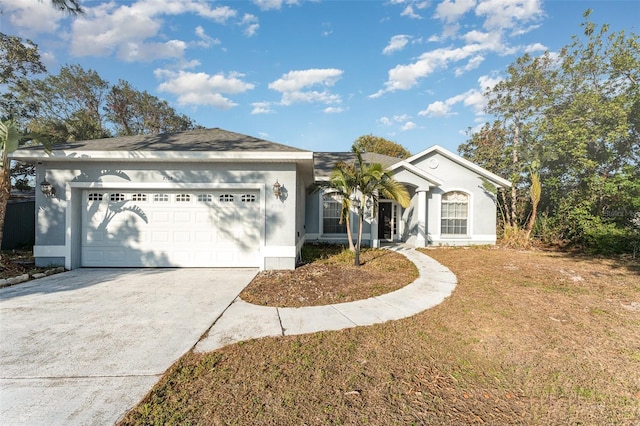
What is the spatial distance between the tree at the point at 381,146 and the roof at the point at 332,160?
51.6ft

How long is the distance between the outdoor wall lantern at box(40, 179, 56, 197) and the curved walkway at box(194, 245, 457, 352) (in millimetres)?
6487

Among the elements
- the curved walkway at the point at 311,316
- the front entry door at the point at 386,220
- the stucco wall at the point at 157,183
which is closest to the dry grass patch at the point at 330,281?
the curved walkway at the point at 311,316

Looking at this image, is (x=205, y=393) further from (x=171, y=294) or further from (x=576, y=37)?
(x=576, y=37)

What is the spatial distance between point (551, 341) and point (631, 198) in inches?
470

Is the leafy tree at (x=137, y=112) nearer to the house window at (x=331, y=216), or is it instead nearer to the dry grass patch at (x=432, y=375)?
the house window at (x=331, y=216)

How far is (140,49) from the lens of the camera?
43.3 feet

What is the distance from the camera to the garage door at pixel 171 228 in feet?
25.3

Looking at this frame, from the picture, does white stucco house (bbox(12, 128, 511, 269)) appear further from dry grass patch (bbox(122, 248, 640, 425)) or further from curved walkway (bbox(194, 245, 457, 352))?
dry grass patch (bbox(122, 248, 640, 425))

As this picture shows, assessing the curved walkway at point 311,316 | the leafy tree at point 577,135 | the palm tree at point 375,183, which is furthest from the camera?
the leafy tree at point 577,135

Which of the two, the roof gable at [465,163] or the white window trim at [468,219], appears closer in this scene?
the roof gable at [465,163]

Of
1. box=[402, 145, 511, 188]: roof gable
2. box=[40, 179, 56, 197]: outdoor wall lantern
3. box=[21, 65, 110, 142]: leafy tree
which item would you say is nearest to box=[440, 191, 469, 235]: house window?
box=[402, 145, 511, 188]: roof gable

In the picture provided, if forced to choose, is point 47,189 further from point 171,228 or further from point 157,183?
point 171,228

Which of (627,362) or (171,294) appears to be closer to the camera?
(627,362)

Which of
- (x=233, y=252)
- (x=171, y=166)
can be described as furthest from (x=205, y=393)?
(x=171, y=166)
